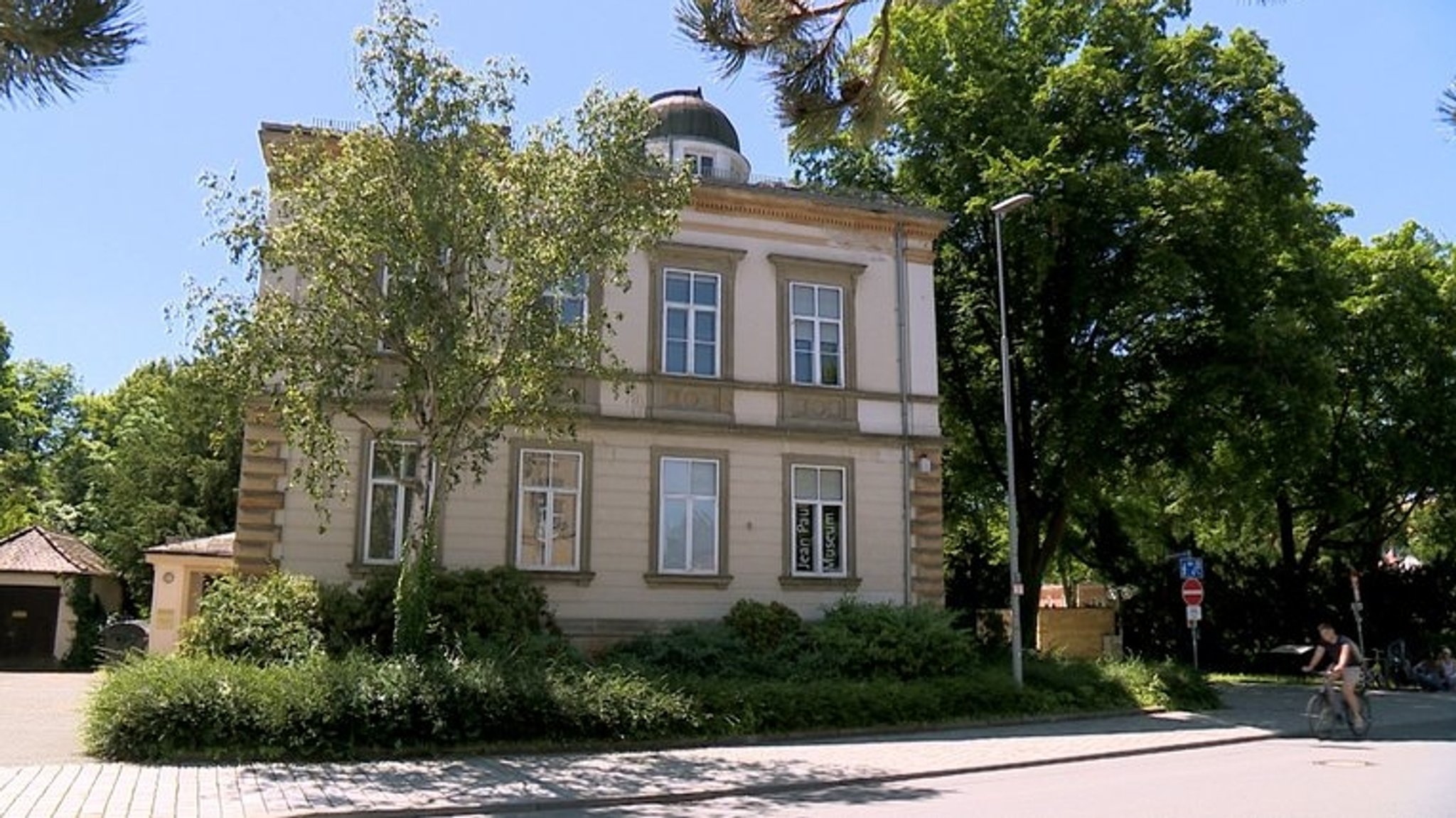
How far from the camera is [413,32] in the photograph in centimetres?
1612

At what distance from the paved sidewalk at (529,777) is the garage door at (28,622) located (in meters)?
28.1

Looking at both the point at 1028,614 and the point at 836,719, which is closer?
the point at 836,719

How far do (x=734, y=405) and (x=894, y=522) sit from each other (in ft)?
13.2

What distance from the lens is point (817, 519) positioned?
74.8 feet

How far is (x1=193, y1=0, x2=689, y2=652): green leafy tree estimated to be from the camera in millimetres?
15836

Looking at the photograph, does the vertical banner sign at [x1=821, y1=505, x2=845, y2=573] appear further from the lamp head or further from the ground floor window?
the lamp head

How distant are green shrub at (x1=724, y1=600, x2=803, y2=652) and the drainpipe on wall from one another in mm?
2824

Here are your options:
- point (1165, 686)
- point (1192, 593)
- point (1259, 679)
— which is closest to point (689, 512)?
point (1165, 686)

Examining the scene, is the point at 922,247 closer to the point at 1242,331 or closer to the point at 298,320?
the point at 1242,331

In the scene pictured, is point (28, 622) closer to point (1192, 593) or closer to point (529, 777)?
point (529, 777)

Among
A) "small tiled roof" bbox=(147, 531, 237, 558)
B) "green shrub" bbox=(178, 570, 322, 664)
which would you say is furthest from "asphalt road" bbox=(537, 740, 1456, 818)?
"small tiled roof" bbox=(147, 531, 237, 558)

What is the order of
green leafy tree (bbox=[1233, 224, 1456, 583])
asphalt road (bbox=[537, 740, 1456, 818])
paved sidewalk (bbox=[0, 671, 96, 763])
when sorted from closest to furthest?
asphalt road (bbox=[537, 740, 1456, 818]) → paved sidewalk (bbox=[0, 671, 96, 763]) → green leafy tree (bbox=[1233, 224, 1456, 583])

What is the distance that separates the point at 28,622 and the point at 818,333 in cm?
2860

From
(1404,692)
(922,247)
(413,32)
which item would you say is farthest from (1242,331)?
(413,32)
